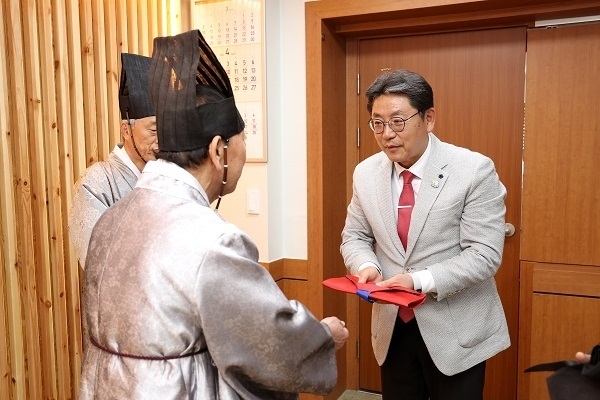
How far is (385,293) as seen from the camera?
1624 mm

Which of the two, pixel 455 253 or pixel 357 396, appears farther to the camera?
pixel 357 396

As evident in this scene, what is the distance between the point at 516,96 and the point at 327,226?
1.23 m

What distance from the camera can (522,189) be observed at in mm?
2758

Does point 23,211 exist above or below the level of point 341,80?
below

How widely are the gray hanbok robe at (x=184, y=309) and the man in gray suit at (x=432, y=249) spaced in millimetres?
667

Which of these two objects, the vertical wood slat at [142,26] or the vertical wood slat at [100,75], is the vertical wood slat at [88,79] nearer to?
the vertical wood slat at [100,75]

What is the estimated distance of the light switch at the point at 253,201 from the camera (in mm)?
2955

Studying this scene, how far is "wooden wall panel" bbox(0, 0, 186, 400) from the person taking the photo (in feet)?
6.88

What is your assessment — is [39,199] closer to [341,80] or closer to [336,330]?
[336,330]

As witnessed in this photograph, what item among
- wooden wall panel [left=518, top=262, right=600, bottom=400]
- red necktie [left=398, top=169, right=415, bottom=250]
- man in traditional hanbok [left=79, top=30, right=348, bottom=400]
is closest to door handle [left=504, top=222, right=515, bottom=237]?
wooden wall panel [left=518, top=262, right=600, bottom=400]

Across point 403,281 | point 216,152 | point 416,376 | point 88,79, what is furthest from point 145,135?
point 416,376

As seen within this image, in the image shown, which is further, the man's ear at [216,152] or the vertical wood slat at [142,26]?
the vertical wood slat at [142,26]

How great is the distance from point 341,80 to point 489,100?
84 cm

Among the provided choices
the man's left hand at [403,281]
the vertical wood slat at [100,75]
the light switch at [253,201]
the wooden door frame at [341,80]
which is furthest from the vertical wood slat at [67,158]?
the man's left hand at [403,281]
